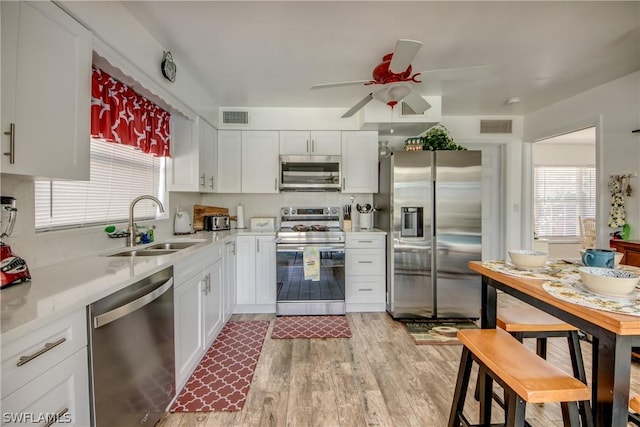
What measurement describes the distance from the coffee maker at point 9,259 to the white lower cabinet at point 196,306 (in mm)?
672

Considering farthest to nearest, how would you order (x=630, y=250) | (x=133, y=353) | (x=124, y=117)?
(x=630, y=250), (x=124, y=117), (x=133, y=353)

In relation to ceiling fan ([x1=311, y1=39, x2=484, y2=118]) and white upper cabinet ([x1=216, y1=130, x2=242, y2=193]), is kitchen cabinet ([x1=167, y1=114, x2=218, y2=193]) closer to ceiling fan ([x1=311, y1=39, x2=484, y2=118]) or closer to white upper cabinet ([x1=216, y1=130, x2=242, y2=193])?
white upper cabinet ([x1=216, y1=130, x2=242, y2=193])

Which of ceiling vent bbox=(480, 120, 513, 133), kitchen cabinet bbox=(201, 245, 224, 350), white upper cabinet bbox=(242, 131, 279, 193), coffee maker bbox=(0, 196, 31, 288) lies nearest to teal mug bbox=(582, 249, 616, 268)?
kitchen cabinet bbox=(201, 245, 224, 350)

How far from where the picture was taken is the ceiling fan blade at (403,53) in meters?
1.48

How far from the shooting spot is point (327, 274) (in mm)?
3121

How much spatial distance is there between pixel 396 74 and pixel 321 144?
5.49 feet

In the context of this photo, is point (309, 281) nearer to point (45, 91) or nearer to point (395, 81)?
point (395, 81)

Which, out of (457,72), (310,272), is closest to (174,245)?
(310,272)

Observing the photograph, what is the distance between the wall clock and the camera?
212cm

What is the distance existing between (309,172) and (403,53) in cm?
203

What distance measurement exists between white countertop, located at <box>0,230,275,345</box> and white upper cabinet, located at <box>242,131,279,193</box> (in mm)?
1886

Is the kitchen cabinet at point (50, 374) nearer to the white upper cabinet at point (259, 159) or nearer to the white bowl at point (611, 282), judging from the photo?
the white bowl at point (611, 282)

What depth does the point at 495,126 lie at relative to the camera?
3943 mm

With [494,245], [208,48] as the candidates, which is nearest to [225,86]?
[208,48]
